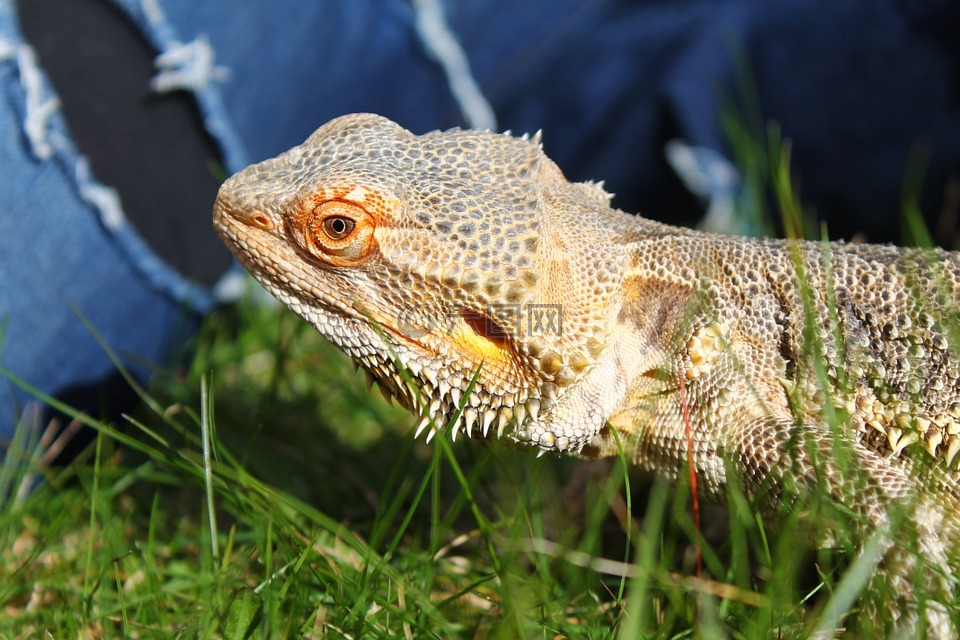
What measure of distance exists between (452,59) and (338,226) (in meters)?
2.27

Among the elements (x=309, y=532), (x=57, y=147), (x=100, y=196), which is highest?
(x=57, y=147)

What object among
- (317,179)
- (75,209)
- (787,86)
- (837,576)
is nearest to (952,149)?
(787,86)

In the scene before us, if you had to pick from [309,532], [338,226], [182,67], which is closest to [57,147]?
[182,67]

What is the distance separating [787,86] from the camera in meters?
4.60

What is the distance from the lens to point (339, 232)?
2.27m

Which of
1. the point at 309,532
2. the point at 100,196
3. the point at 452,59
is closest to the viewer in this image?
the point at 309,532

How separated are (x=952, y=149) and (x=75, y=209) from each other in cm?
429

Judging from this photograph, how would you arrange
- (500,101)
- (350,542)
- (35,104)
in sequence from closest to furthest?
(350,542) < (35,104) < (500,101)

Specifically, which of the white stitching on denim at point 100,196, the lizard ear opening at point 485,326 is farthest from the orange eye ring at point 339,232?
the white stitching on denim at point 100,196

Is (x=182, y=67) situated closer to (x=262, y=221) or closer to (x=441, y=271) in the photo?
(x=262, y=221)

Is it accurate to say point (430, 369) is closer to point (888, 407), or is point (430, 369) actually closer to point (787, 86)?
point (888, 407)

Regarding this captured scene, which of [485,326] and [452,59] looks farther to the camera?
[452,59]

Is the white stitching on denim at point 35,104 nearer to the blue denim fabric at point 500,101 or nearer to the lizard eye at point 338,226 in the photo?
the blue denim fabric at point 500,101

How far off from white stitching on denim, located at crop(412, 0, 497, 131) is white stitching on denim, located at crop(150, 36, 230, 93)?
123cm
